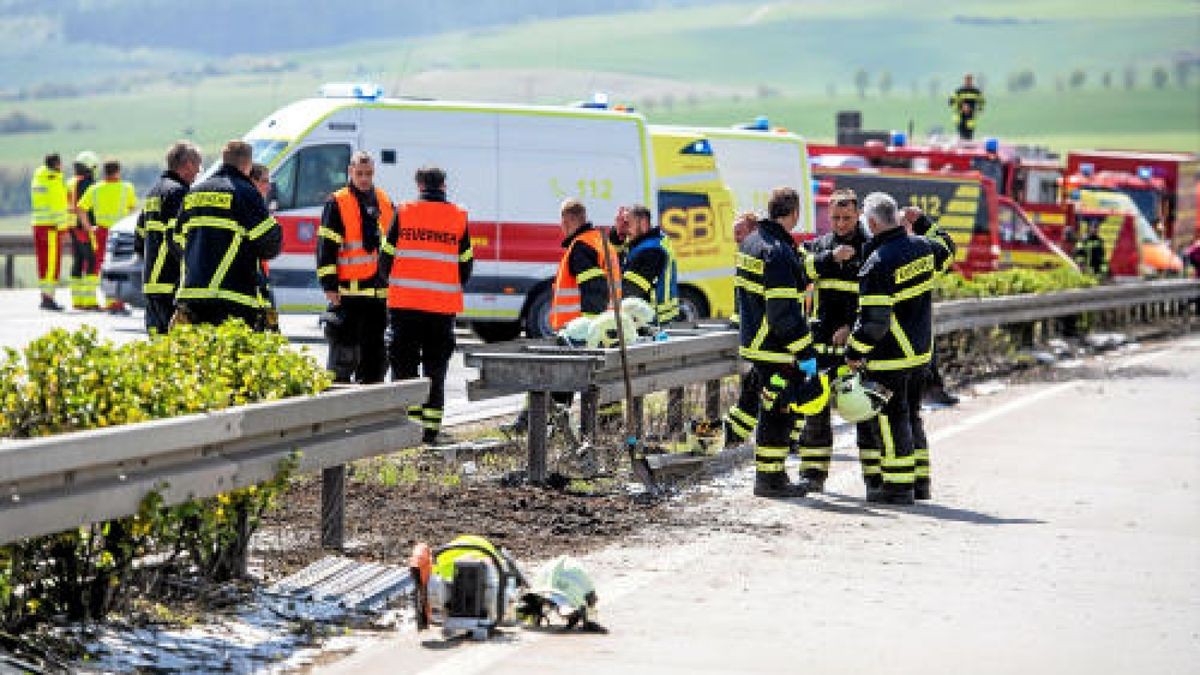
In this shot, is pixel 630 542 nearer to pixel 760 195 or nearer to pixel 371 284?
pixel 371 284

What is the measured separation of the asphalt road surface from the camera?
27.9 feet

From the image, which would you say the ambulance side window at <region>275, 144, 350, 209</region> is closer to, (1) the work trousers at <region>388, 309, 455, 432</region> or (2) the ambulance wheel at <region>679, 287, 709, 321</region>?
(2) the ambulance wheel at <region>679, 287, 709, 321</region>

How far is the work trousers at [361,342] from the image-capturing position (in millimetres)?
14695

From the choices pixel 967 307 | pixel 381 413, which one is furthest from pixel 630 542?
pixel 967 307

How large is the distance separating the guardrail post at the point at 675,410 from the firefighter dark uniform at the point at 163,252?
3.38 meters

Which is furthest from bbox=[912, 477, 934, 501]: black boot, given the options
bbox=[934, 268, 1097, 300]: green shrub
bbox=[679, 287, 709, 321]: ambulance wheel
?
bbox=[679, 287, 709, 321]: ambulance wheel

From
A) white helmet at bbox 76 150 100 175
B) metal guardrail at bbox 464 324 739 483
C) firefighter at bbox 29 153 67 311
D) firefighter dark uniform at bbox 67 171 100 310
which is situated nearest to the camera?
metal guardrail at bbox 464 324 739 483

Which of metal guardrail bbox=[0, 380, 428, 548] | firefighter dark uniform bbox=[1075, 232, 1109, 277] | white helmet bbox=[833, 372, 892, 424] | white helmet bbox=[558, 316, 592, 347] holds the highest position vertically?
metal guardrail bbox=[0, 380, 428, 548]

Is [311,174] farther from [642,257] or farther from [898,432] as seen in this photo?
[898,432]

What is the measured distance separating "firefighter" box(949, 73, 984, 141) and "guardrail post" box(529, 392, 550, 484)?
3053 centimetres

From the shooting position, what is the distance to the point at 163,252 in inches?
571

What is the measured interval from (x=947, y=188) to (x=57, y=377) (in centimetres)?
2727

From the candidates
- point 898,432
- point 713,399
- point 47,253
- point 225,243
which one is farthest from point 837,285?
point 47,253

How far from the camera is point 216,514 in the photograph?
29.3 feet
